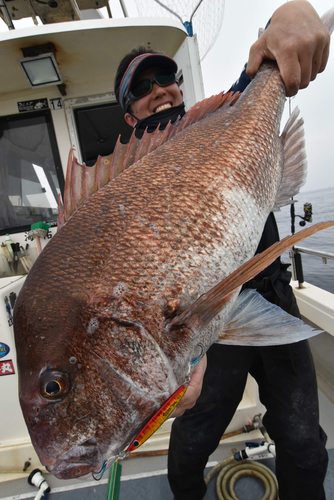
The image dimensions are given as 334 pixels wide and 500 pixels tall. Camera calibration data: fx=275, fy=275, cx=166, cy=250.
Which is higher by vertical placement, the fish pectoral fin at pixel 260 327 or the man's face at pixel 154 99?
the man's face at pixel 154 99

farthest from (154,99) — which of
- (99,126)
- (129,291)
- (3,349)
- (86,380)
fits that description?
(99,126)

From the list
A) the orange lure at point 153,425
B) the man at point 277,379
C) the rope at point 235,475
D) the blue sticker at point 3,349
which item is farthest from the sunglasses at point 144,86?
the rope at point 235,475

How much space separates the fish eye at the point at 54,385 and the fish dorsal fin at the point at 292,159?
3.76ft

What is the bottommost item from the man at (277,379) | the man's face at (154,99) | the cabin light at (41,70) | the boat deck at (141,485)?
the boat deck at (141,485)

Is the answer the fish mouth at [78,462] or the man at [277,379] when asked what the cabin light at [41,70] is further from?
the fish mouth at [78,462]

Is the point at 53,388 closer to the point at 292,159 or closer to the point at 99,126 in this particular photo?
the point at 292,159

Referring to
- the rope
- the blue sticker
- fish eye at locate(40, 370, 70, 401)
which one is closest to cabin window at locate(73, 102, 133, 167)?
the blue sticker

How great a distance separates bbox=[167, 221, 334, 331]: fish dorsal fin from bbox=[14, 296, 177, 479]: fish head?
4.9 inches

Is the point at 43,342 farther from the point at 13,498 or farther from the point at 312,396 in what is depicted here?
the point at 13,498

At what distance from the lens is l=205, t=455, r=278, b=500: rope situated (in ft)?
5.39

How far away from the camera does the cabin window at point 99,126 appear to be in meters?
3.23

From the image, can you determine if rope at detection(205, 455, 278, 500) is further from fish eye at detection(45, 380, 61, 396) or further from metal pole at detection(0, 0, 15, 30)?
metal pole at detection(0, 0, 15, 30)

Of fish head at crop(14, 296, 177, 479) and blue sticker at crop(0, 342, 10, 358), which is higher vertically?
fish head at crop(14, 296, 177, 479)

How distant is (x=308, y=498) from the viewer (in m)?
1.27
